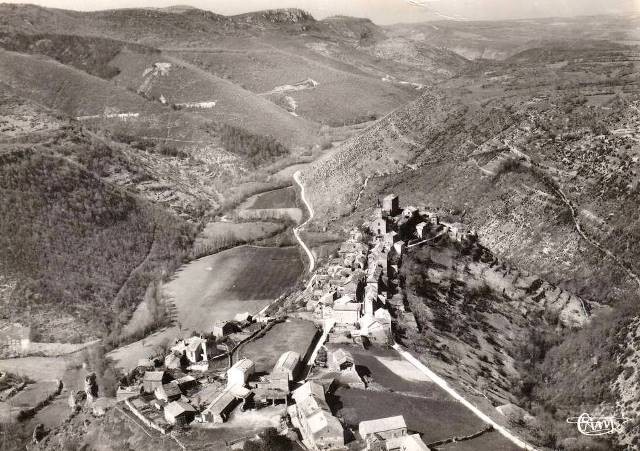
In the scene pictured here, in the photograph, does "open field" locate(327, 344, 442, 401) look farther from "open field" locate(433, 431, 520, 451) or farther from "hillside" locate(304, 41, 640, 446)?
"hillside" locate(304, 41, 640, 446)

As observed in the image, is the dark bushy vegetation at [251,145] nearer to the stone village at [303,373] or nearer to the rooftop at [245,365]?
the stone village at [303,373]

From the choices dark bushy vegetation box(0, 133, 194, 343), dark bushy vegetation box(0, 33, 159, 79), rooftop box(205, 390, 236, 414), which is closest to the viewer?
rooftop box(205, 390, 236, 414)

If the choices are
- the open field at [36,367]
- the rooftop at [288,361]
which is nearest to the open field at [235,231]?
the open field at [36,367]

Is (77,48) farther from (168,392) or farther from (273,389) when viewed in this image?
(273,389)

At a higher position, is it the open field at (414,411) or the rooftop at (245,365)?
the rooftop at (245,365)

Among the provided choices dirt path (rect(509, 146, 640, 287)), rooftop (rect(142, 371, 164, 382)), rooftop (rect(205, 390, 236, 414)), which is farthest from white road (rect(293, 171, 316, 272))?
rooftop (rect(205, 390, 236, 414))

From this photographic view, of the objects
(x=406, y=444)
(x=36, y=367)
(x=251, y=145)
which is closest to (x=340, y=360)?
(x=406, y=444)
